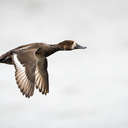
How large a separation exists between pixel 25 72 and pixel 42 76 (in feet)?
4.61

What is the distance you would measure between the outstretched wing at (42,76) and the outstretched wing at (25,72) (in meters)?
1.12

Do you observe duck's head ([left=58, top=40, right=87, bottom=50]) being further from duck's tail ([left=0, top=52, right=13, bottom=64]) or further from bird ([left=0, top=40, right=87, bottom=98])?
duck's tail ([left=0, top=52, right=13, bottom=64])

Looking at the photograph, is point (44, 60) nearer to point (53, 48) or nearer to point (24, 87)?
point (53, 48)

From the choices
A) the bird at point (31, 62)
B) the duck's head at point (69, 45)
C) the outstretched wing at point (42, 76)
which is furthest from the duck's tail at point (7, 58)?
the duck's head at point (69, 45)

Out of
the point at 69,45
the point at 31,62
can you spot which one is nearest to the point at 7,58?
the point at 31,62

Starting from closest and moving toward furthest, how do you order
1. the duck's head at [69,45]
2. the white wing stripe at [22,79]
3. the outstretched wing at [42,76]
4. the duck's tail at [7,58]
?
the white wing stripe at [22,79], the duck's tail at [7,58], the outstretched wing at [42,76], the duck's head at [69,45]

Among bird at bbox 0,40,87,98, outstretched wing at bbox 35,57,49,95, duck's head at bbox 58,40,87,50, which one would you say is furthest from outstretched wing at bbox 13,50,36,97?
duck's head at bbox 58,40,87,50

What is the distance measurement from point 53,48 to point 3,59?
4.31 feet

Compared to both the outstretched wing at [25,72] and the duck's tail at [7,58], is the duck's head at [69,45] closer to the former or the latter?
the duck's tail at [7,58]

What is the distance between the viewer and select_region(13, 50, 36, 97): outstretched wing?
11977 millimetres

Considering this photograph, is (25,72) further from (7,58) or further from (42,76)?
(42,76)

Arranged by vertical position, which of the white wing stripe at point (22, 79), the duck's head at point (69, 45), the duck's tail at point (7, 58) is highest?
the duck's head at point (69, 45)

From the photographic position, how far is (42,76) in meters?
13.5

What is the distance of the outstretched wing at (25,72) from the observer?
12.0 metres
